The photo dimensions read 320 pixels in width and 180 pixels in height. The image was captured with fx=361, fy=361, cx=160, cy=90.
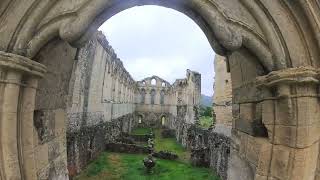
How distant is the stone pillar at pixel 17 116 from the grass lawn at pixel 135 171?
32.6 feet

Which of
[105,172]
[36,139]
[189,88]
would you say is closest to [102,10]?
[36,139]

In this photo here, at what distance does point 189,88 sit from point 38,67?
28854 mm

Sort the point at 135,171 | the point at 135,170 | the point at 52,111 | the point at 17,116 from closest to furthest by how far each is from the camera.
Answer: the point at 17,116
the point at 52,111
the point at 135,171
the point at 135,170

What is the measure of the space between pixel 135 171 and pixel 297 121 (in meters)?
12.6

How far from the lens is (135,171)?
15.4 metres

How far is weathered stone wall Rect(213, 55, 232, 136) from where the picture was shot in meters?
15.7

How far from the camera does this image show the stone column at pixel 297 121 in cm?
345

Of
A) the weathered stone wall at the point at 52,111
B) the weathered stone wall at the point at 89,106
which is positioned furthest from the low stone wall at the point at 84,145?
the weathered stone wall at the point at 52,111

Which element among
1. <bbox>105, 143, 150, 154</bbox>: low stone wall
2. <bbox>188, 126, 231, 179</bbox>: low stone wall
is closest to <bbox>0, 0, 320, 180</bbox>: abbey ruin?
<bbox>188, 126, 231, 179</bbox>: low stone wall

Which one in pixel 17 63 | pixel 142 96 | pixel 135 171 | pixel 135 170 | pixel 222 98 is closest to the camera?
pixel 17 63

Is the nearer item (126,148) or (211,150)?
(211,150)

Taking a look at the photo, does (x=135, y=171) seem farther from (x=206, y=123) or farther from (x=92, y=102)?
(x=206, y=123)

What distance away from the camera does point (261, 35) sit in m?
3.71

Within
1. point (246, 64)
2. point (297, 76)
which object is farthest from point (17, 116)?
point (297, 76)
